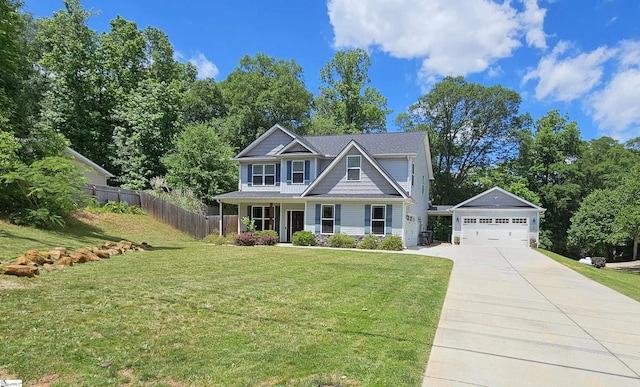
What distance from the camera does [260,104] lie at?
3462cm

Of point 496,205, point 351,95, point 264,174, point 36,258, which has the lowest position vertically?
point 36,258

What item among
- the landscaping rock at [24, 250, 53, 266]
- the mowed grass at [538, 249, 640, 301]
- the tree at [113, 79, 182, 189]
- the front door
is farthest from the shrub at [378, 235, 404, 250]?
the tree at [113, 79, 182, 189]

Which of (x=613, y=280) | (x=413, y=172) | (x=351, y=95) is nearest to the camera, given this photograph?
(x=613, y=280)

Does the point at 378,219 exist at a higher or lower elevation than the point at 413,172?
lower

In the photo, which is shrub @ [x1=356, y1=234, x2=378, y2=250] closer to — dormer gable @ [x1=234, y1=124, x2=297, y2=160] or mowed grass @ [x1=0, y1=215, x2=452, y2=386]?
dormer gable @ [x1=234, y1=124, x2=297, y2=160]

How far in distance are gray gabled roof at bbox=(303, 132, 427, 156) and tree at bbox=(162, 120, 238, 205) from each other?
7248mm

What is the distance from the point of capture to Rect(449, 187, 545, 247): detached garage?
24453 millimetres

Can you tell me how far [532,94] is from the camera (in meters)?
36.9

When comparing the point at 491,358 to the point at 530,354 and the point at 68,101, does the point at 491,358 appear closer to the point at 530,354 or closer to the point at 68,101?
the point at 530,354

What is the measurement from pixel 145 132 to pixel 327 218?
17.2 meters

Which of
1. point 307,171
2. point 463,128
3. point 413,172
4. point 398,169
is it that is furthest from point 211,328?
point 463,128

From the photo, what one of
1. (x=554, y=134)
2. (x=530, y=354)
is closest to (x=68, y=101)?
(x=530, y=354)

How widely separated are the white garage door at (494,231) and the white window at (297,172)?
41.0 feet

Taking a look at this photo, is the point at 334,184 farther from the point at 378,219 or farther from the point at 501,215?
the point at 501,215
